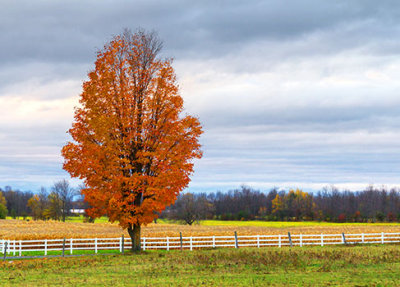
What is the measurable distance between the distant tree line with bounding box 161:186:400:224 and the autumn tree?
6318 centimetres

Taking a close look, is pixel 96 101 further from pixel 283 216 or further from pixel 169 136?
pixel 283 216

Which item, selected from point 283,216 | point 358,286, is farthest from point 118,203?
point 283,216

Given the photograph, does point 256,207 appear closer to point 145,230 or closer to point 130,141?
point 145,230

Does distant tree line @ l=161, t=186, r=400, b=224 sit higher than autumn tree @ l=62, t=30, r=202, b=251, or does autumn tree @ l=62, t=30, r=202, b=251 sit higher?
autumn tree @ l=62, t=30, r=202, b=251

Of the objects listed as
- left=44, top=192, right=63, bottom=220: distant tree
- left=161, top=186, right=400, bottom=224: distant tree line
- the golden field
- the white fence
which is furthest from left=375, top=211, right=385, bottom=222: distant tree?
left=44, top=192, right=63, bottom=220: distant tree

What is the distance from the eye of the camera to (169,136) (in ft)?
101

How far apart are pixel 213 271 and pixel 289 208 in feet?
373

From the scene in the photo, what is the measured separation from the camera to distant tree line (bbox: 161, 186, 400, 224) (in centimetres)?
10362

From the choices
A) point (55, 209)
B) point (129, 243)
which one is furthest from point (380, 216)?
point (129, 243)

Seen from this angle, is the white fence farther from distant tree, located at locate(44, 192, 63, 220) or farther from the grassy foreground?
distant tree, located at locate(44, 192, 63, 220)

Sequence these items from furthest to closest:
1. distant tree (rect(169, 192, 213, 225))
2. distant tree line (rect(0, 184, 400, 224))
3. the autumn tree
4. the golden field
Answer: distant tree line (rect(0, 184, 400, 224)) → distant tree (rect(169, 192, 213, 225)) → the golden field → the autumn tree

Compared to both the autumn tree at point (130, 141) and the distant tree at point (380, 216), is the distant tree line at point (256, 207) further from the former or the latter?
the autumn tree at point (130, 141)

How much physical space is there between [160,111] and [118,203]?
6.74m

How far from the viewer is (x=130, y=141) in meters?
30.6
